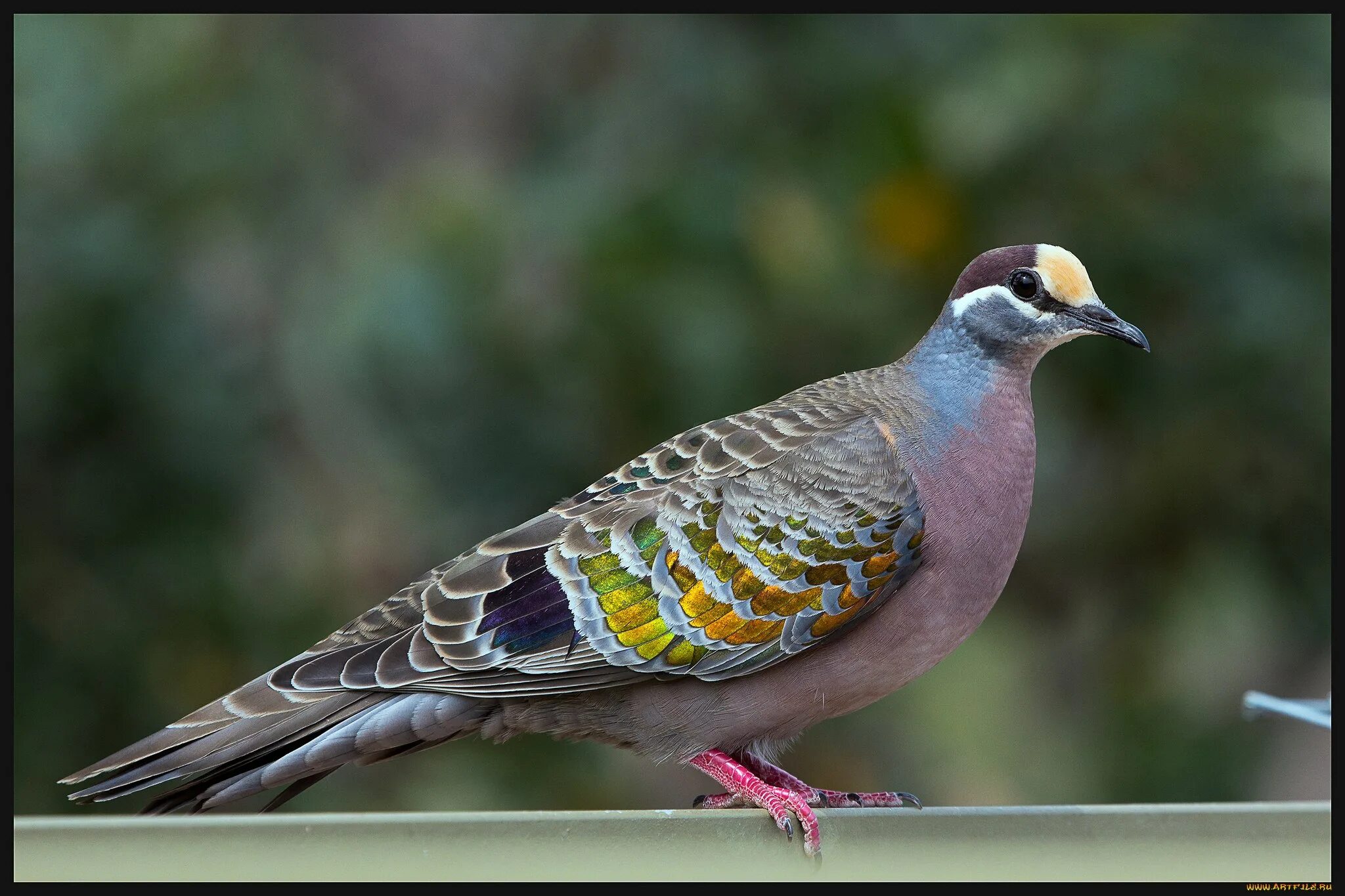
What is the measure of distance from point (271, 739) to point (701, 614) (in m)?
0.86

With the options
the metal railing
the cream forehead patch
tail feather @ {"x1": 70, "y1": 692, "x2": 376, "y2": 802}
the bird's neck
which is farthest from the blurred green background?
the metal railing

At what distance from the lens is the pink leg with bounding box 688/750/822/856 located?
9.04 feet

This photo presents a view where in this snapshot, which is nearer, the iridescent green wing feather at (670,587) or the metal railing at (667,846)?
the metal railing at (667,846)

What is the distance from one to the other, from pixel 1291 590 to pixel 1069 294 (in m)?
2.12

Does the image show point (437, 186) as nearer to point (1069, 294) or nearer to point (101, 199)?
point (101, 199)

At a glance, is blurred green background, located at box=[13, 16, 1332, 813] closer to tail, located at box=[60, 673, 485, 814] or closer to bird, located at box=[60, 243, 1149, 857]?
bird, located at box=[60, 243, 1149, 857]

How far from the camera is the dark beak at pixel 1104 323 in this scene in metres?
3.09

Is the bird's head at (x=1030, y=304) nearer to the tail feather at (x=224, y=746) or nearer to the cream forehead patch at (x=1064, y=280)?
the cream forehead patch at (x=1064, y=280)

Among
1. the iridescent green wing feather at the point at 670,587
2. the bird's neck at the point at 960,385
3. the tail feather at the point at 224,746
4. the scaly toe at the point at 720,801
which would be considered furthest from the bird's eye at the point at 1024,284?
the tail feather at the point at 224,746

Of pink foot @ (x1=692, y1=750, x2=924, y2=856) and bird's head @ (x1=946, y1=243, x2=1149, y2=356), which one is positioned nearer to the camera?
pink foot @ (x1=692, y1=750, x2=924, y2=856)

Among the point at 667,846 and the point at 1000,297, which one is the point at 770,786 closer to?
the point at 667,846

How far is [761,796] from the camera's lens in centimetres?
291

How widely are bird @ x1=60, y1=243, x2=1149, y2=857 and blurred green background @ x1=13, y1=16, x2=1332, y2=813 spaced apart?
4.35ft

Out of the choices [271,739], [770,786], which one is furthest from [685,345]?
[271,739]
